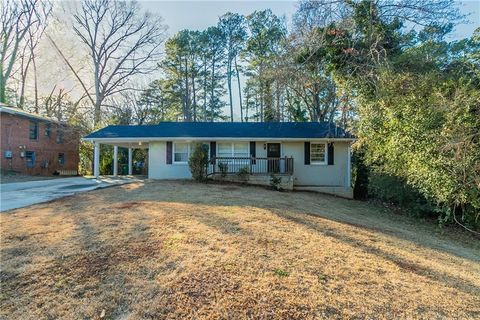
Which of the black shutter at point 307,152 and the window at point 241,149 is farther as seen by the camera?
the window at point 241,149

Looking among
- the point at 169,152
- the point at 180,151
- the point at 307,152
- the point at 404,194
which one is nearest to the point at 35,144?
the point at 169,152

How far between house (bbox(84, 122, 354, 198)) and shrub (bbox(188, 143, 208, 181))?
0.63 meters

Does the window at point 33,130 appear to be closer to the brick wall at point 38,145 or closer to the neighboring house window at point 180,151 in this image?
the brick wall at point 38,145

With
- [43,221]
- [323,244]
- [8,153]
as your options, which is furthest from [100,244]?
[8,153]

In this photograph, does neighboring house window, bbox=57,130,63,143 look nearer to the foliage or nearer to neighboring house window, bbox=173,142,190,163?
neighboring house window, bbox=173,142,190,163

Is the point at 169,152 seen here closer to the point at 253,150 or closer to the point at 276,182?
the point at 253,150

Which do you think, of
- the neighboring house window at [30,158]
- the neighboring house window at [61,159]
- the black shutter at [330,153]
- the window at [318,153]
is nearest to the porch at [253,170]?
the window at [318,153]

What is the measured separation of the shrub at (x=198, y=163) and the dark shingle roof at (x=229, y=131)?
1.50 metres

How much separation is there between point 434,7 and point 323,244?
29.9 ft

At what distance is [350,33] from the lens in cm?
1204

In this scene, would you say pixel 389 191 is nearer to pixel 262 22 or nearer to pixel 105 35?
pixel 262 22

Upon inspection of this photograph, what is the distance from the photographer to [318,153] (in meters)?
15.7

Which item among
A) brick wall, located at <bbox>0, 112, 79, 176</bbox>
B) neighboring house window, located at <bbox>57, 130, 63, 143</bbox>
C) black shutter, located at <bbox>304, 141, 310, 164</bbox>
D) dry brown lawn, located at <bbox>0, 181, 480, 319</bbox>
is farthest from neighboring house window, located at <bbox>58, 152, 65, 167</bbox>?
black shutter, located at <bbox>304, 141, 310, 164</bbox>

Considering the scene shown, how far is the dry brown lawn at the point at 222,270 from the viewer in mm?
3162
